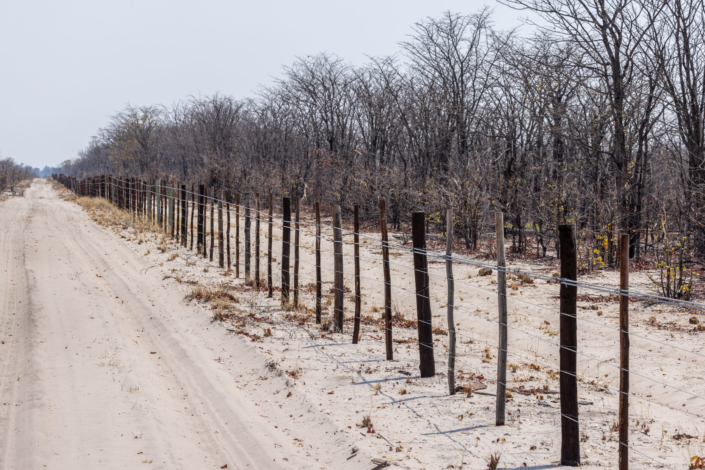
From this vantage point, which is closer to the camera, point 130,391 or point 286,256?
point 130,391

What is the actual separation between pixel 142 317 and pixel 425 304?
4.85 meters

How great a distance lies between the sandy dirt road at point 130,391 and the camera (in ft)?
14.4

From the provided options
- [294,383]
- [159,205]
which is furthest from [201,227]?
[294,383]

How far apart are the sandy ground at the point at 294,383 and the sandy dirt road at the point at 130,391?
0.02 meters

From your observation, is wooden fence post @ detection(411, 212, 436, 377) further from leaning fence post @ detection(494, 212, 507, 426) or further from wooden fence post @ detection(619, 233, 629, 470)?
wooden fence post @ detection(619, 233, 629, 470)

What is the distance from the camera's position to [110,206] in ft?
87.7

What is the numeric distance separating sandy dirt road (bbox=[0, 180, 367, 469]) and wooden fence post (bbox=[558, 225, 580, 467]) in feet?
5.38

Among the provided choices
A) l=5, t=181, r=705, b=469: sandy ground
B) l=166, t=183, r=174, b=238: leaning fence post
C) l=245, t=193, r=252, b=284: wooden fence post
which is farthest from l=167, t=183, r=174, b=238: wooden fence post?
l=245, t=193, r=252, b=284: wooden fence post

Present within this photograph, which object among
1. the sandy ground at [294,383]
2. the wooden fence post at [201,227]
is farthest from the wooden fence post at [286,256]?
the wooden fence post at [201,227]

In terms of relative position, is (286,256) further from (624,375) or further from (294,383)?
(624,375)

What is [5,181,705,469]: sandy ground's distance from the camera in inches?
174

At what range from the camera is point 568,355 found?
404cm

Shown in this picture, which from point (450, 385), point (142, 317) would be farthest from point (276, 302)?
point (450, 385)

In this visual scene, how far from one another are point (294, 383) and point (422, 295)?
166 centimetres
